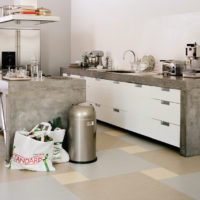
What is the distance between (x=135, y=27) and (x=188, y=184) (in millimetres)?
3553

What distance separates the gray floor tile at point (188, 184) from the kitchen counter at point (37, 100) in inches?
60.8

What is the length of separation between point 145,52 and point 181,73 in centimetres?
127

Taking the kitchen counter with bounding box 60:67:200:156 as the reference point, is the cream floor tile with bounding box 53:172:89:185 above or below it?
below

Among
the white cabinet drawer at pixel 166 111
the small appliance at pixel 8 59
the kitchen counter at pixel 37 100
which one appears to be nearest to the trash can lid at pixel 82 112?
the kitchen counter at pixel 37 100

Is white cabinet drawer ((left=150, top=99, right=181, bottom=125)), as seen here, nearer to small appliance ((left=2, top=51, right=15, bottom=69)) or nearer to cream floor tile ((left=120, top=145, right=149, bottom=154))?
cream floor tile ((left=120, top=145, right=149, bottom=154))

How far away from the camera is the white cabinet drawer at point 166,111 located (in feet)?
14.7

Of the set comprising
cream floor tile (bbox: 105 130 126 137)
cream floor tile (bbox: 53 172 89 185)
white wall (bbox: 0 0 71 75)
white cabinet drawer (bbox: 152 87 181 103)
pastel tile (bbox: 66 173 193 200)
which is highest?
white wall (bbox: 0 0 71 75)

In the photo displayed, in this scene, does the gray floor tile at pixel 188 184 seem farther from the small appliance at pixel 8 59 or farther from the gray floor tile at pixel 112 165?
the small appliance at pixel 8 59

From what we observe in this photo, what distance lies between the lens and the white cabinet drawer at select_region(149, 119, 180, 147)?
452cm

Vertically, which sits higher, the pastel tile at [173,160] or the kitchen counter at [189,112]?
the kitchen counter at [189,112]

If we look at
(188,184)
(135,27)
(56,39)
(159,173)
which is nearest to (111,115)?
(135,27)

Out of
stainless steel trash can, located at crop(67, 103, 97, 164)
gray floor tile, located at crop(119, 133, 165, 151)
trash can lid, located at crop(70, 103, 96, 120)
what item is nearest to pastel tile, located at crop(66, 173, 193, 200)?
stainless steel trash can, located at crop(67, 103, 97, 164)

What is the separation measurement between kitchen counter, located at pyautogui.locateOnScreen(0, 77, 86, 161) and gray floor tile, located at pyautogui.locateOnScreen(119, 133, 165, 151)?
103 cm

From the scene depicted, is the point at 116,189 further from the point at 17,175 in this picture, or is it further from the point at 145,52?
the point at 145,52
